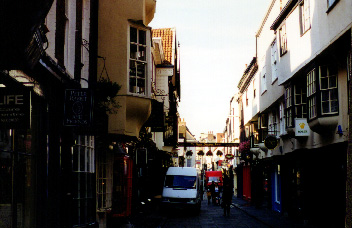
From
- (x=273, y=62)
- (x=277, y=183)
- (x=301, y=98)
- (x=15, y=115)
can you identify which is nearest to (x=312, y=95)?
(x=301, y=98)

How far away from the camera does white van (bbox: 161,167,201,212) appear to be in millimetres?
26547

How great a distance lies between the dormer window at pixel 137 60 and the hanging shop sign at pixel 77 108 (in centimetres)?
533

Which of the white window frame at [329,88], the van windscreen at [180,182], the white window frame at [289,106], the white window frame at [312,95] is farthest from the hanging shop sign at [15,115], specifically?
the van windscreen at [180,182]

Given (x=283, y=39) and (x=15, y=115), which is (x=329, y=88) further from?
(x=15, y=115)

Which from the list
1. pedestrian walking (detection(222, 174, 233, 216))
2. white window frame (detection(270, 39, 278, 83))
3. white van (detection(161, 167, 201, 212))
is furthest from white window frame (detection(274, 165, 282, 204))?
white window frame (detection(270, 39, 278, 83))

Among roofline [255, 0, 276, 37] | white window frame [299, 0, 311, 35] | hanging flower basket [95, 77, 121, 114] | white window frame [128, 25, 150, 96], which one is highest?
roofline [255, 0, 276, 37]

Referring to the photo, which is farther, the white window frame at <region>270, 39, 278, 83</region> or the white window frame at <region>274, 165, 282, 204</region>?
the white window frame at <region>274, 165, 282, 204</region>

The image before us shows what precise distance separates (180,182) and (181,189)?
2.31 ft

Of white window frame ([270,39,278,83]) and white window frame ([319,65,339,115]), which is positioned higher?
white window frame ([270,39,278,83])

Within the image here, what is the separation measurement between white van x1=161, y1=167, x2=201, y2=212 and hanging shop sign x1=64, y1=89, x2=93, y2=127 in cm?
1514

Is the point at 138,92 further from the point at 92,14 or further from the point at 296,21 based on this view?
the point at 296,21

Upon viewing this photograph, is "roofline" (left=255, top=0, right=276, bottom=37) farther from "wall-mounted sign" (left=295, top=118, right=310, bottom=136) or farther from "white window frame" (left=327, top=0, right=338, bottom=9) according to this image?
"white window frame" (left=327, top=0, right=338, bottom=9)

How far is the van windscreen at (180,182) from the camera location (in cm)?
2762

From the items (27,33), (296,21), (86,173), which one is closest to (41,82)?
(86,173)
